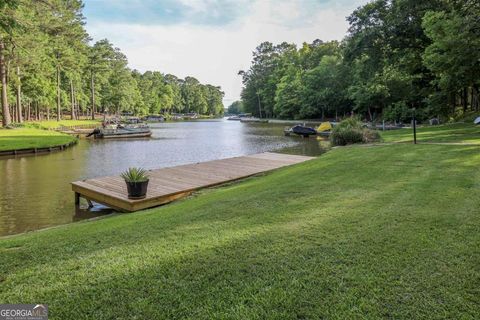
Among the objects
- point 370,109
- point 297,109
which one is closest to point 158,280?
point 370,109

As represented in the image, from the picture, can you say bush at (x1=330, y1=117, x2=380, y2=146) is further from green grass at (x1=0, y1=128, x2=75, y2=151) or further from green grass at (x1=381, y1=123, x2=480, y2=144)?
green grass at (x1=0, y1=128, x2=75, y2=151)

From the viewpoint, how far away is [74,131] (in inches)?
1491

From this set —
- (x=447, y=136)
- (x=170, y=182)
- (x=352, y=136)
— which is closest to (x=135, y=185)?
(x=170, y=182)

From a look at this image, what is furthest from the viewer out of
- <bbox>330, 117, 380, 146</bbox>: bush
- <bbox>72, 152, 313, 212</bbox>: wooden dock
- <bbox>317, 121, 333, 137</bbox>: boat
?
<bbox>317, 121, 333, 137</bbox>: boat

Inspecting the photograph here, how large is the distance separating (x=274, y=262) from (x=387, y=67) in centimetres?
3348

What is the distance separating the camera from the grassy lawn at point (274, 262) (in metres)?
2.59

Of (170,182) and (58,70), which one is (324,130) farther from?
(58,70)

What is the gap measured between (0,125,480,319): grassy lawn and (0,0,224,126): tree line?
6.90 metres

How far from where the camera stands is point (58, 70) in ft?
146

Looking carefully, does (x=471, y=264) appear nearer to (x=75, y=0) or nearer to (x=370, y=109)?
(x=370, y=109)

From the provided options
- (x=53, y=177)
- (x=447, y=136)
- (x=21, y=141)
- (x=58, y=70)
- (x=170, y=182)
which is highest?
(x=58, y=70)

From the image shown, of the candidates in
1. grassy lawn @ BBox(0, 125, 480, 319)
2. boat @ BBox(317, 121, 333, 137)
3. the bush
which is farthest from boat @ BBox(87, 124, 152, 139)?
grassy lawn @ BBox(0, 125, 480, 319)

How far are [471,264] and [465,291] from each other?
52 cm

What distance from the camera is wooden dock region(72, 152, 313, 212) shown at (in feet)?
27.6
